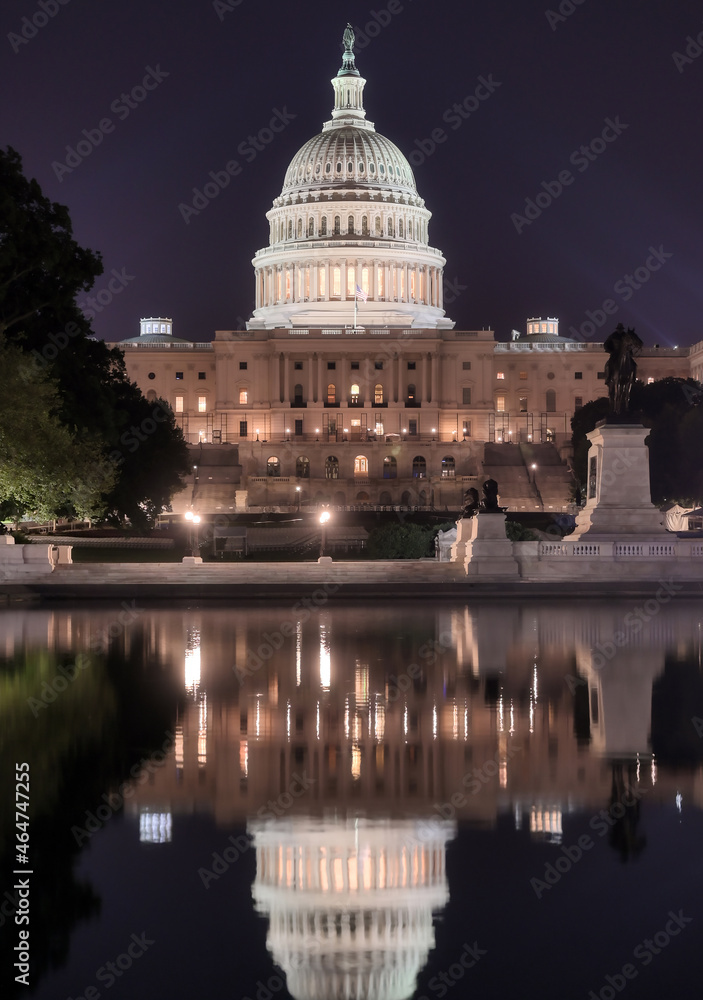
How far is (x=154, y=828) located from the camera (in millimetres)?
11578

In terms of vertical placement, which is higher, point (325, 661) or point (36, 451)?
point (36, 451)

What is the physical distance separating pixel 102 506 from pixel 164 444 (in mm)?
17940

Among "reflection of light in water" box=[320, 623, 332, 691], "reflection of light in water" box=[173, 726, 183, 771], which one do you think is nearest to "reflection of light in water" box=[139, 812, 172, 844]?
"reflection of light in water" box=[173, 726, 183, 771]

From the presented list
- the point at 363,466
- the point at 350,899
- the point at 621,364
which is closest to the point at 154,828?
the point at 350,899

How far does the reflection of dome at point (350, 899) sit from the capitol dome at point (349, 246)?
14722 centimetres

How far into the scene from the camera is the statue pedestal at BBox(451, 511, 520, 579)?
138ft

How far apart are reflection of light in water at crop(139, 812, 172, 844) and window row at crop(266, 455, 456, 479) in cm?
11910

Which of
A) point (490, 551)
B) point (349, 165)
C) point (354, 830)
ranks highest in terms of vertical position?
point (349, 165)

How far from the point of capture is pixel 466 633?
1080 inches

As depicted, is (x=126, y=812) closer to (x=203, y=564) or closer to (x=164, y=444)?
(x=203, y=564)

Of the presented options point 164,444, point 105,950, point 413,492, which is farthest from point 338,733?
point 413,492

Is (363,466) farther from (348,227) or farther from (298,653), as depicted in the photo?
(298,653)

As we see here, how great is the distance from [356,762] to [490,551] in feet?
93.8

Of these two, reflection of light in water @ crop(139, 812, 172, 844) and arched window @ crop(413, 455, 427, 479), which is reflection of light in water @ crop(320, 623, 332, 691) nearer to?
reflection of light in water @ crop(139, 812, 172, 844)
